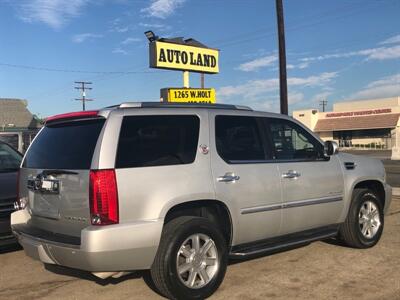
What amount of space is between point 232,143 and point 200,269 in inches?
52.6

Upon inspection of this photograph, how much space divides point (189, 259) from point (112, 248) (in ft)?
2.71

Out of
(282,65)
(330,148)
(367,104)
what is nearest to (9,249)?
(330,148)

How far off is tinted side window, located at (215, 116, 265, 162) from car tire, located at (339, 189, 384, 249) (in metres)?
1.75

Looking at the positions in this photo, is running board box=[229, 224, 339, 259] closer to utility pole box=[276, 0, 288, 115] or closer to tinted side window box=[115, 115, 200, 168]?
tinted side window box=[115, 115, 200, 168]

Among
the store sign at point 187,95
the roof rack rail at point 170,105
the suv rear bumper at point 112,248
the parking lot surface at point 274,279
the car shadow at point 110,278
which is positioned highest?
the store sign at point 187,95

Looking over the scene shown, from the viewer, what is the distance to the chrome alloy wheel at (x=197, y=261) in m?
4.70

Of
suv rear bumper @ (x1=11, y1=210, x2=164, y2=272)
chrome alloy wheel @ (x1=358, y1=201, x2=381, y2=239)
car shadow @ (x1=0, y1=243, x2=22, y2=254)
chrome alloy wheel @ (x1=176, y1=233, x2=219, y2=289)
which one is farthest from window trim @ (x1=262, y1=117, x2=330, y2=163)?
car shadow @ (x1=0, y1=243, x2=22, y2=254)

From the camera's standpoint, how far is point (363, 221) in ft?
21.9

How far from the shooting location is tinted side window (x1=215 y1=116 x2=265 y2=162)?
5.21m

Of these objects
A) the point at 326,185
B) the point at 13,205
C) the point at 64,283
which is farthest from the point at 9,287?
the point at 326,185

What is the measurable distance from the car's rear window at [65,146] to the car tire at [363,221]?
11.7ft

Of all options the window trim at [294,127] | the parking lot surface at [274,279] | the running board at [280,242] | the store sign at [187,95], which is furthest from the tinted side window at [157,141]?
the store sign at [187,95]

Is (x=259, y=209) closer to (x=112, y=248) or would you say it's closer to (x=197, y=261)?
(x=197, y=261)

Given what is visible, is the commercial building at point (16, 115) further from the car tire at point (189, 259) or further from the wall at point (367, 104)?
the car tire at point (189, 259)
